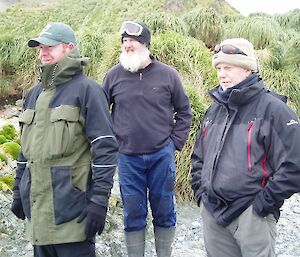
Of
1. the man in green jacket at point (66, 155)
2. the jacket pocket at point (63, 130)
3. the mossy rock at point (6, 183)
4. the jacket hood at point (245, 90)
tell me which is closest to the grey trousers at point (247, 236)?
the jacket hood at point (245, 90)

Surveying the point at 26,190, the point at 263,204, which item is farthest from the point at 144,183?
the point at 263,204

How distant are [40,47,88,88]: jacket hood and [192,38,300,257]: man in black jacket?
3.01 ft

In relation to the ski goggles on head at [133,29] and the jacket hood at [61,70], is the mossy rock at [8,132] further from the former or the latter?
the jacket hood at [61,70]

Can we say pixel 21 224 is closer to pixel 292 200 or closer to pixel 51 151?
pixel 51 151

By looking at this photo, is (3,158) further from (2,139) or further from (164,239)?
(164,239)

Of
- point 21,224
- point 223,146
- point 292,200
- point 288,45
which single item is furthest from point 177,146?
point 288,45

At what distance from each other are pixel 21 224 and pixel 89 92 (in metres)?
2.19

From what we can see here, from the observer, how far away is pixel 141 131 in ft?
13.9

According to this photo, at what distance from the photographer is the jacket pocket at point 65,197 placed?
3082 millimetres

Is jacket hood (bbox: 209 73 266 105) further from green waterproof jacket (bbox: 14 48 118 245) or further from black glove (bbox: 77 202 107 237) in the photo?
black glove (bbox: 77 202 107 237)

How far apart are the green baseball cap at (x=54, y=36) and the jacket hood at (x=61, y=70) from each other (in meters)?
0.10

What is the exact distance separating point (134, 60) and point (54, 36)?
1.18 m

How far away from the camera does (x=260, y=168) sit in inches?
117

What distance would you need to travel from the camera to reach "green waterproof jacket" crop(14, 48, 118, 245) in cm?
310
